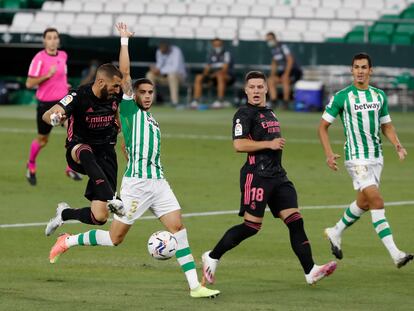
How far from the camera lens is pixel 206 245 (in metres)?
13.9

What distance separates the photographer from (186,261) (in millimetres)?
10742

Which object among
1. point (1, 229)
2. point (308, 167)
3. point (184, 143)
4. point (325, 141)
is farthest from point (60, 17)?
point (325, 141)

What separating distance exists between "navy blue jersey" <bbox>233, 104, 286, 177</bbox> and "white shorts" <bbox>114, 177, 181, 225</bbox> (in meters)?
0.83

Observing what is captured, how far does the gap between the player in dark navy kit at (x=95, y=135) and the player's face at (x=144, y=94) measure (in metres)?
0.71

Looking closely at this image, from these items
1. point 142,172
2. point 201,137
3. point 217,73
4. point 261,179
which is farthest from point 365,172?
point 217,73

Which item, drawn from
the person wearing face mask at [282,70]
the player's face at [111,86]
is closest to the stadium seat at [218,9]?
the person wearing face mask at [282,70]

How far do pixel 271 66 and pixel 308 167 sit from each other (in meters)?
12.0

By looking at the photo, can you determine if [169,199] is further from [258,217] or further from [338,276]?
[338,276]

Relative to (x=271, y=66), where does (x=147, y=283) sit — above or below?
above

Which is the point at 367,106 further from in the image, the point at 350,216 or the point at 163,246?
the point at 163,246

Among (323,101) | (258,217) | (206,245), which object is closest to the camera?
(258,217)

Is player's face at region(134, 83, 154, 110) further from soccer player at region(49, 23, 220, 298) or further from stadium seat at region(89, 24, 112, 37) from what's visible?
stadium seat at region(89, 24, 112, 37)

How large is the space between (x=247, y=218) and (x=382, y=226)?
1.78 m

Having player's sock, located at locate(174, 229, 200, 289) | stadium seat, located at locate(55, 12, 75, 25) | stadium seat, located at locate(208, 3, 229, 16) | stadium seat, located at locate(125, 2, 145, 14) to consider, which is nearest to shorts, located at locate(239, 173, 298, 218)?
player's sock, located at locate(174, 229, 200, 289)
